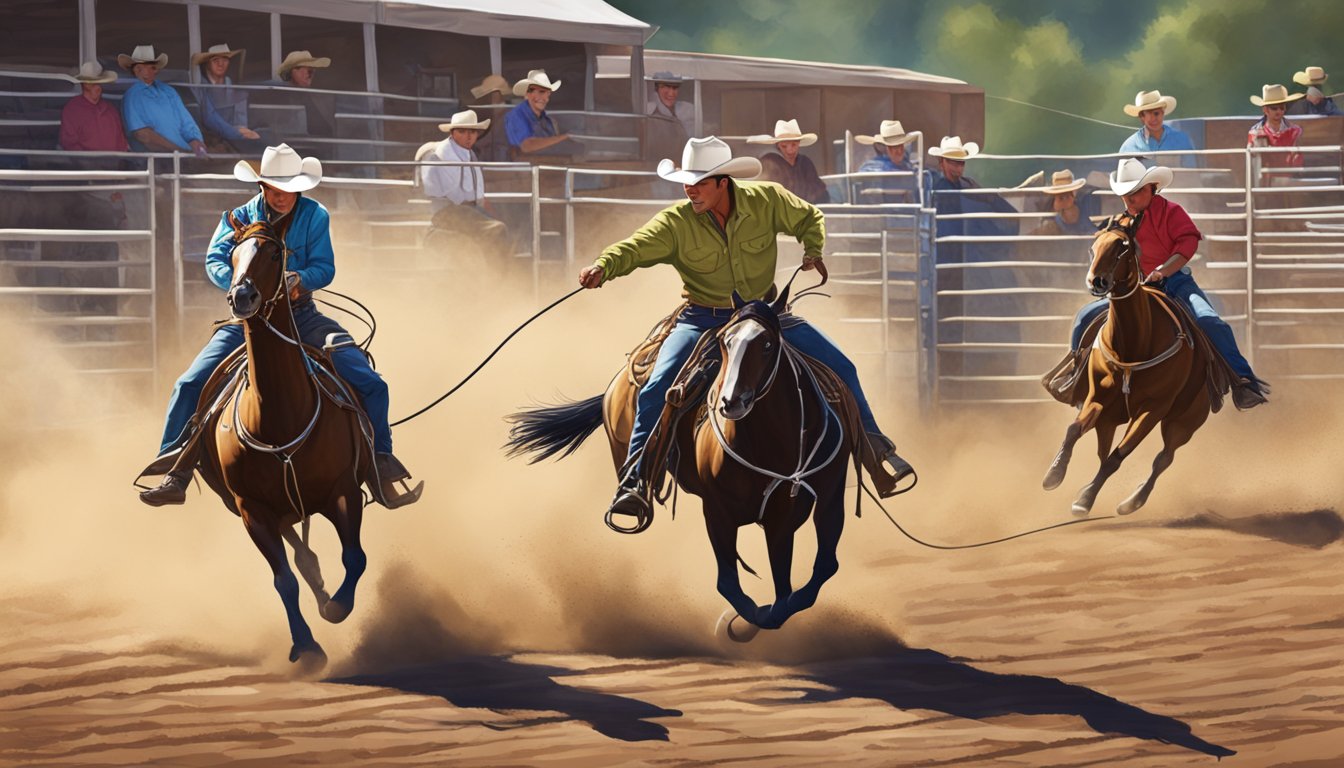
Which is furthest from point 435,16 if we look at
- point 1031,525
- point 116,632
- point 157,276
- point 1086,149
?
point 1086,149

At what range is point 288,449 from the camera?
8.24 meters

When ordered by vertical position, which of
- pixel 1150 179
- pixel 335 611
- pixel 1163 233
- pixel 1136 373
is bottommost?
pixel 335 611

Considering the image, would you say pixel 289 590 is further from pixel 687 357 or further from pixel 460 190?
pixel 460 190

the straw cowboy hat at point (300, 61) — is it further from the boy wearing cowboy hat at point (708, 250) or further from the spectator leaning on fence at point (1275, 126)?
the boy wearing cowboy hat at point (708, 250)

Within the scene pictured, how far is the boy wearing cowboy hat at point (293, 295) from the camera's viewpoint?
8328 mm

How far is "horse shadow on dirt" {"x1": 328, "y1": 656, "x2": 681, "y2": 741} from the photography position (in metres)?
7.52

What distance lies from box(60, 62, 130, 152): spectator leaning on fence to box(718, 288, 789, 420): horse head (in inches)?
296

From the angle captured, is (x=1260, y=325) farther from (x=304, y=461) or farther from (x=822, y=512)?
(x=304, y=461)

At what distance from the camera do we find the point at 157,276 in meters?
13.7

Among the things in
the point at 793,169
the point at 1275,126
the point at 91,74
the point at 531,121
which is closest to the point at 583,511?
the point at 793,169

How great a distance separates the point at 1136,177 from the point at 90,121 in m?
7.12

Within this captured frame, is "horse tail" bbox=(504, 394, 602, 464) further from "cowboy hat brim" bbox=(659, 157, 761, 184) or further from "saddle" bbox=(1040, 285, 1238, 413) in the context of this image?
"saddle" bbox=(1040, 285, 1238, 413)

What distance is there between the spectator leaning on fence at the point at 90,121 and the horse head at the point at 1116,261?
22.7 ft

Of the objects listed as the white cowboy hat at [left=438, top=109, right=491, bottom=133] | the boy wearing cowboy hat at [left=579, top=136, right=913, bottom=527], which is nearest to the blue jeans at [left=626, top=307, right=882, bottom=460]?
the boy wearing cowboy hat at [left=579, top=136, right=913, bottom=527]
